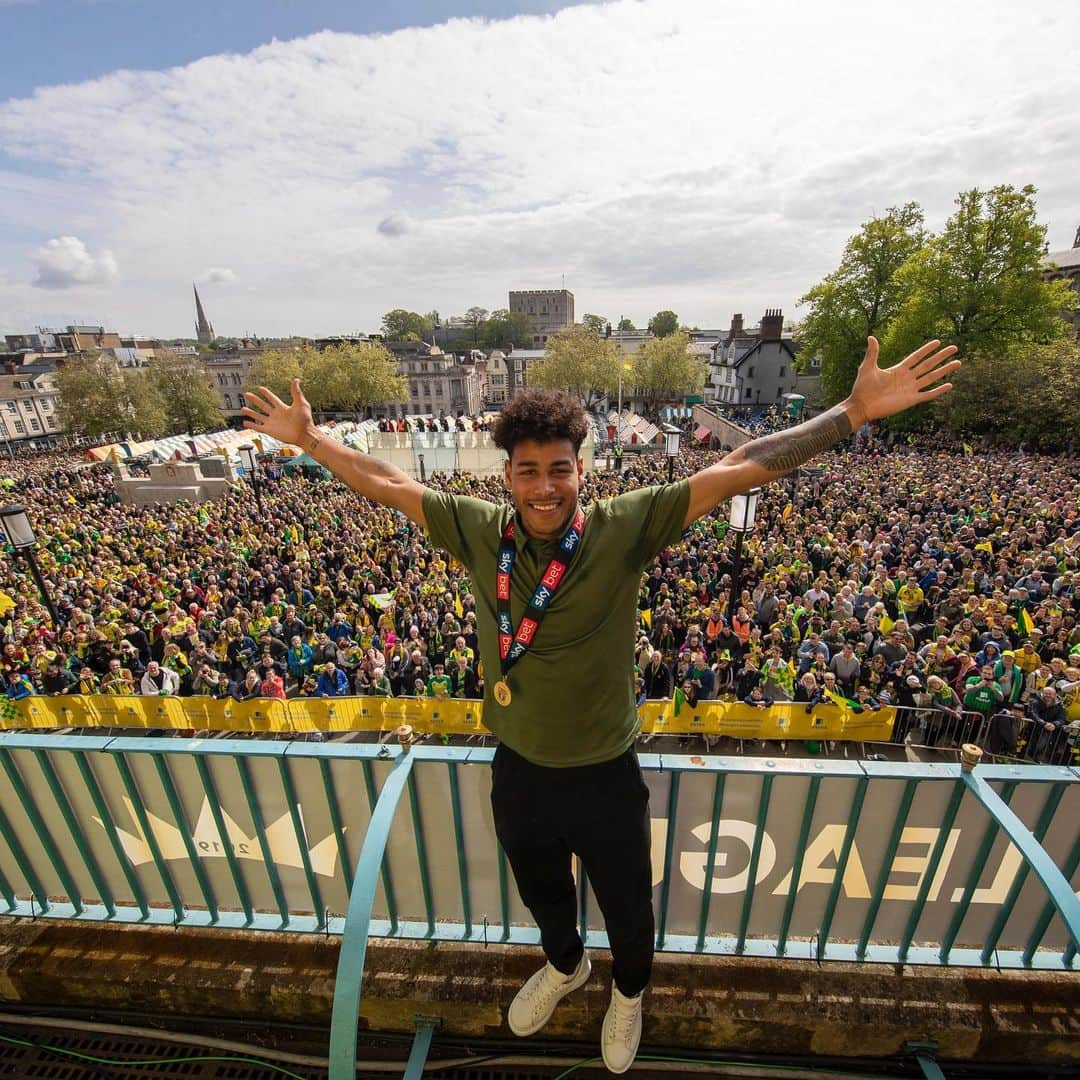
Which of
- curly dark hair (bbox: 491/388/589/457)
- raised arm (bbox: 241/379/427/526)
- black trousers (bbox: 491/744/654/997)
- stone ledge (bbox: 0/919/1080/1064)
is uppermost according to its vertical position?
curly dark hair (bbox: 491/388/589/457)

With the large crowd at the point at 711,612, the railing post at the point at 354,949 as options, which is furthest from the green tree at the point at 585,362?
the railing post at the point at 354,949

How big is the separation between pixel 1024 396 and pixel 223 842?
112 feet

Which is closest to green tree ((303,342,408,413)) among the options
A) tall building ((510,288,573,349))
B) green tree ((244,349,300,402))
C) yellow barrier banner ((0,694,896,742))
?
green tree ((244,349,300,402))

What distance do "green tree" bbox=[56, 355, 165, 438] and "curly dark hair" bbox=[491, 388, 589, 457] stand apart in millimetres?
62262

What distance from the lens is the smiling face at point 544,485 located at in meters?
2.07

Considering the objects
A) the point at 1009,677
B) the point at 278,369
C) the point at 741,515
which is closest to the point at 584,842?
the point at 741,515

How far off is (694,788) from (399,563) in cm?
1335

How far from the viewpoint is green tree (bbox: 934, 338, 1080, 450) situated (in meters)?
25.1

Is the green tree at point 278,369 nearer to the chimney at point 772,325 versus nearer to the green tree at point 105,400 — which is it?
the green tree at point 105,400

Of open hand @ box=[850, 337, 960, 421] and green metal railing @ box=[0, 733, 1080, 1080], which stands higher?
open hand @ box=[850, 337, 960, 421]

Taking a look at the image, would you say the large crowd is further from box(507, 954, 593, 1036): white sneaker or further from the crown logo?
box(507, 954, 593, 1036): white sneaker

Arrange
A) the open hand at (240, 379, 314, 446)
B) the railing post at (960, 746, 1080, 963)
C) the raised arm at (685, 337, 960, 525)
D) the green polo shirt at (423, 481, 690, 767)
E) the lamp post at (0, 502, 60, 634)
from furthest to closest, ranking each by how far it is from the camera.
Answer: the lamp post at (0, 502, 60, 634) → the open hand at (240, 379, 314, 446) → the raised arm at (685, 337, 960, 525) → the green polo shirt at (423, 481, 690, 767) → the railing post at (960, 746, 1080, 963)

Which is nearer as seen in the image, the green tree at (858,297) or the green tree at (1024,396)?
the green tree at (1024,396)

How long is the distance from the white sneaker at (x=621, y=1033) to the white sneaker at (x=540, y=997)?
19 centimetres
